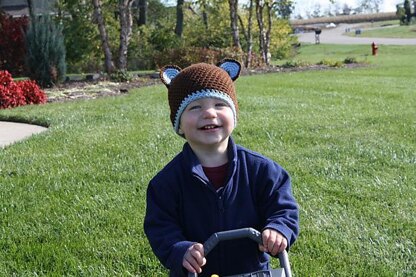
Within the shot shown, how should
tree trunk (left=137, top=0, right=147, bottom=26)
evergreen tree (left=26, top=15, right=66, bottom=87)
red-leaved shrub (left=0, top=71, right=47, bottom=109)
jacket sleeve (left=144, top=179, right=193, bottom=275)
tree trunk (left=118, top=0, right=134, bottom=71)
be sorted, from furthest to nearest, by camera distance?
tree trunk (left=137, top=0, right=147, bottom=26), tree trunk (left=118, top=0, right=134, bottom=71), evergreen tree (left=26, top=15, right=66, bottom=87), red-leaved shrub (left=0, top=71, right=47, bottom=109), jacket sleeve (left=144, top=179, right=193, bottom=275)

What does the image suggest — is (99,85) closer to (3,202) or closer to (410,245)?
(3,202)

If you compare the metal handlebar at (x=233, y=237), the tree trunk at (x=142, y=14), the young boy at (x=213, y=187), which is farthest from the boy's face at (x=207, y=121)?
the tree trunk at (x=142, y=14)

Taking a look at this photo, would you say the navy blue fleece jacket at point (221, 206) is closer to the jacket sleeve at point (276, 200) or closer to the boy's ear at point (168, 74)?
the jacket sleeve at point (276, 200)

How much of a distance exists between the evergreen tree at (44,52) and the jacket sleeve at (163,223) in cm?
1188

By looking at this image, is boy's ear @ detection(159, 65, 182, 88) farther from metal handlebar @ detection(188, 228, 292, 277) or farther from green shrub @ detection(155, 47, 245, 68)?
green shrub @ detection(155, 47, 245, 68)

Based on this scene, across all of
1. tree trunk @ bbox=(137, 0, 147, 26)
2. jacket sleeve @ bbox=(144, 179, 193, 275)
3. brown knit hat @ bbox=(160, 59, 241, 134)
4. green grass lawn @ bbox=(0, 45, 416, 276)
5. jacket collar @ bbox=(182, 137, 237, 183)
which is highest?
tree trunk @ bbox=(137, 0, 147, 26)

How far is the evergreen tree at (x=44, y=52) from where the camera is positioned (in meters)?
13.6

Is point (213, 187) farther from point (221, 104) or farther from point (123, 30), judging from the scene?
point (123, 30)

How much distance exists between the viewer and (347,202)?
4281 millimetres

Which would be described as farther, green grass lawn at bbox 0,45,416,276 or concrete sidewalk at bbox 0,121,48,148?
concrete sidewalk at bbox 0,121,48,148

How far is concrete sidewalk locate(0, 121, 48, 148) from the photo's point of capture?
7302 mm

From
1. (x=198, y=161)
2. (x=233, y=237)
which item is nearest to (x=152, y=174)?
(x=198, y=161)

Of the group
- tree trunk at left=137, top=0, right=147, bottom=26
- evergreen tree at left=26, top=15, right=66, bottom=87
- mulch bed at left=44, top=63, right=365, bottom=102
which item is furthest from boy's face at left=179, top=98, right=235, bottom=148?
tree trunk at left=137, top=0, right=147, bottom=26

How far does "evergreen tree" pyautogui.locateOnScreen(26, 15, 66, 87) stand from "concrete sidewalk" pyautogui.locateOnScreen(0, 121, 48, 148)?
4970 millimetres
